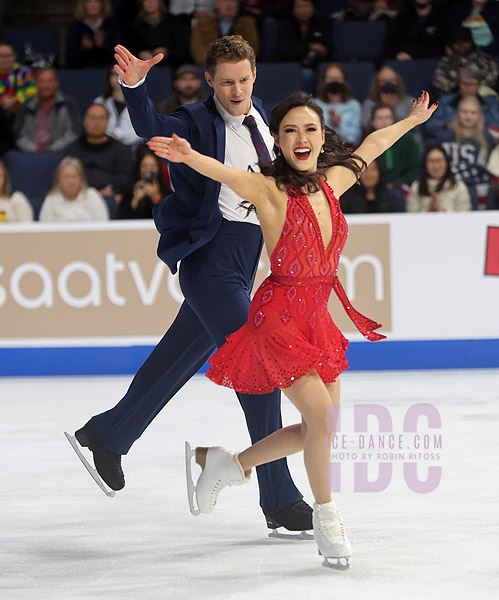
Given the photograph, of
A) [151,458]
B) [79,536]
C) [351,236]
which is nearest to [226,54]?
[79,536]

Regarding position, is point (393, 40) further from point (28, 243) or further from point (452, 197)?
point (28, 243)

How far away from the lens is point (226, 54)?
2.97 m

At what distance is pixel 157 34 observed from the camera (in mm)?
8648

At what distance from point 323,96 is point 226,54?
497 centimetres

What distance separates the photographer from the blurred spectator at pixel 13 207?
706cm

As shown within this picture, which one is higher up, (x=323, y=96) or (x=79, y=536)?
(x=323, y=96)

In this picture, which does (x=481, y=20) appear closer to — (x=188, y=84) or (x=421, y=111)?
(x=188, y=84)

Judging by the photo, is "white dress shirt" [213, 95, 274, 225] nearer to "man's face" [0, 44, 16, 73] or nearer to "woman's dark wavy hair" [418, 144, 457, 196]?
"woman's dark wavy hair" [418, 144, 457, 196]

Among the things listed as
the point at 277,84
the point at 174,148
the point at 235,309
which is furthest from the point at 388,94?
the point at 174,148

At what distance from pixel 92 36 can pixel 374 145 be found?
6.26 meters

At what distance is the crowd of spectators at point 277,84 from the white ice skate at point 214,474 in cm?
378

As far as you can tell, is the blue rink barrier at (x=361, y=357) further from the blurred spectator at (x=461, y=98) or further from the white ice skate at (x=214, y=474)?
the white ice skate at (x=214, y=474)

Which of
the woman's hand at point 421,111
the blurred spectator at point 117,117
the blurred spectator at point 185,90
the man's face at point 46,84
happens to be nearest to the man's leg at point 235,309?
the woman's hand at point 421,111

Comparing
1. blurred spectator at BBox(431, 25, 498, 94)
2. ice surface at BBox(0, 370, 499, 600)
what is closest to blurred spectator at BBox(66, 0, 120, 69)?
blurred spectator at BBox(431, 25, 498, 94)
